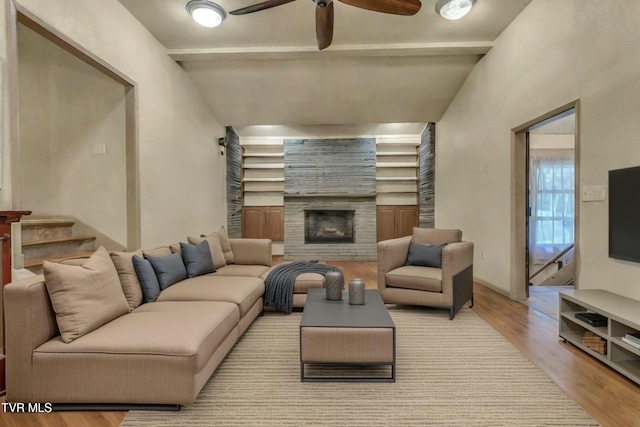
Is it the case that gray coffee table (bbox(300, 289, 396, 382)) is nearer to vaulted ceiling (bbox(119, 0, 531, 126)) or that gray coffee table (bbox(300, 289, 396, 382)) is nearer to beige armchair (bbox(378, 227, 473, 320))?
beige armchair (bbox(378, 227, 473, 320))

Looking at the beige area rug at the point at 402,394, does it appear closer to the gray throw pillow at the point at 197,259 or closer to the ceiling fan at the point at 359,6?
the gray throw pillow at the point at 197,259

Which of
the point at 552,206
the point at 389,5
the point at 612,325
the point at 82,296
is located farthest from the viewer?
the point at 552,206

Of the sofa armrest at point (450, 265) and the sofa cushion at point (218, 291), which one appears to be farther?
the sofa armrest at point (450, 265)

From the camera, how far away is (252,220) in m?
7.44

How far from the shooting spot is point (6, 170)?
2025mm

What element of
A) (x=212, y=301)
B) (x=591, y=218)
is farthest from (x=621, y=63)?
(x=212, y=301)

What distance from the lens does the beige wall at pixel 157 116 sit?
2.69 m

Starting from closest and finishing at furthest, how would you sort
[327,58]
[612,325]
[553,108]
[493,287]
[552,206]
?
[612,325] → [553,108] → [493,287] → [327,58] → [552,206]

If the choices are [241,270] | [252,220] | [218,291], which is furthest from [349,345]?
[252,220]

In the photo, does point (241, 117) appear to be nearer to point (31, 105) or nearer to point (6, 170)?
point (31, 105)

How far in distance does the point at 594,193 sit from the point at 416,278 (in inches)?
67.1

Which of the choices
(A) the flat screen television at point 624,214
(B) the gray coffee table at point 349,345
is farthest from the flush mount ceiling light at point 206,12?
(A) the flat screen television at point 624,214

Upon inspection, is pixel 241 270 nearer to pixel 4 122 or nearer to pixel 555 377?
pixel 4 122

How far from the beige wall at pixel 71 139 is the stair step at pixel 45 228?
0.16 m
